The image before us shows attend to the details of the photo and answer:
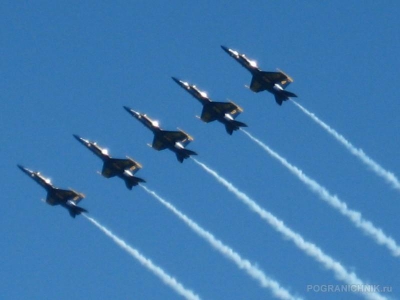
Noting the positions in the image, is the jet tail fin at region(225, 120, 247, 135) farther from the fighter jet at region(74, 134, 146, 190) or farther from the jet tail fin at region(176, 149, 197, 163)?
the fighter jet at region(74, 134, 146, 190)

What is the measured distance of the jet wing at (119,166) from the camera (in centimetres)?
15362

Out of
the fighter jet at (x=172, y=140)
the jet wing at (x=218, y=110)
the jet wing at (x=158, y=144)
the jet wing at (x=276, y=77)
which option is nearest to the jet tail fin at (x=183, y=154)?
the fighter jet at (x=172, y=140)

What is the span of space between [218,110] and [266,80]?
322 inches

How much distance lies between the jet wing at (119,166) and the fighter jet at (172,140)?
389cm

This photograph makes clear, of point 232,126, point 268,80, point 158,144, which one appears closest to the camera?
point 232,126

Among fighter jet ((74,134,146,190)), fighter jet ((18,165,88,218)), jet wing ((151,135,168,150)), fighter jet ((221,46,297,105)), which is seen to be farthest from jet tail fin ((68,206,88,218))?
fighter jet ((221,46,297,105))

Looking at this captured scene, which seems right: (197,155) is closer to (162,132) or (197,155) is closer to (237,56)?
(162,132)

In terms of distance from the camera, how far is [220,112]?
15262cm

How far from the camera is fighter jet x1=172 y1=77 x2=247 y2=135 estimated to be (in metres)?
150

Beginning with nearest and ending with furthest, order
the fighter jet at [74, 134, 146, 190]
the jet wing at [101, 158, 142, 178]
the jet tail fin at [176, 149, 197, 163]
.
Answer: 1. the jet tail fin at [176, 149, 197, 163]
2. the fighter jet at [74, 134, 146, 190]
3. the jet wing at [101, 158, 142, 178]

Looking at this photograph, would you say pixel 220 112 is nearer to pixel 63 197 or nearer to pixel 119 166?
pixel 119 166

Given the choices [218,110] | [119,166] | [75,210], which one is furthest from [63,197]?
[218,110]

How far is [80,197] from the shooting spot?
506ft

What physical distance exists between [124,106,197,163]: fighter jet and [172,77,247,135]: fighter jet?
14.6ft
